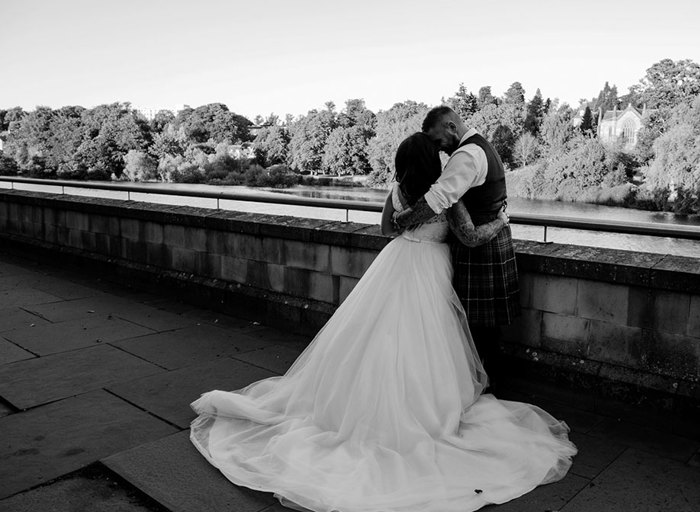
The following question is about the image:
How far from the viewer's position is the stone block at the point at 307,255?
546cm

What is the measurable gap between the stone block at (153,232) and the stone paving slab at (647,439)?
5358 mm

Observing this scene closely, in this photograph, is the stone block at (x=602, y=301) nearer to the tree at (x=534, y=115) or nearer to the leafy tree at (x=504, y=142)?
the leafy tree at (x=504, y=142)

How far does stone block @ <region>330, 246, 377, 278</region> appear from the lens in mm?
5113

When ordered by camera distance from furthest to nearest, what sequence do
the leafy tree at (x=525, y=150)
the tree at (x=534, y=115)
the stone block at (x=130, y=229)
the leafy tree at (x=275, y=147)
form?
the tree at (x=534, y=115)
the leafy tree at (x=525, y=150)
the leafy tree at (x=275, y=147)
the stone block at (x=130, y=229)

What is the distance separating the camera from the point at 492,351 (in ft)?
12.5

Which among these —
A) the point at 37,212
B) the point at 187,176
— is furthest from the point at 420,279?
the point at 187,176

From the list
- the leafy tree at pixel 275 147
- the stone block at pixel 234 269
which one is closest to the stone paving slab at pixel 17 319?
the stone block at pixel 234 269

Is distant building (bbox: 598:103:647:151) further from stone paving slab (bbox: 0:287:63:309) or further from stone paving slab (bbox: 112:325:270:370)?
stone paving slab (bbox: 112:325:270:370)

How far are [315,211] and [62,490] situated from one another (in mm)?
4051

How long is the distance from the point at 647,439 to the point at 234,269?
13.8ft

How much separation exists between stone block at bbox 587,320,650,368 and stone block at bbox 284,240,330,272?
7.82 ft

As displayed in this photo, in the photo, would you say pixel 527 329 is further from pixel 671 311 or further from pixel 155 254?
pixel 155 254

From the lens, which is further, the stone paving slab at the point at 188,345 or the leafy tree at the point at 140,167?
the leafy tree at the point at 140,167

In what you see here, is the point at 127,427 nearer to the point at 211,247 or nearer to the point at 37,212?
the point at 211,247
